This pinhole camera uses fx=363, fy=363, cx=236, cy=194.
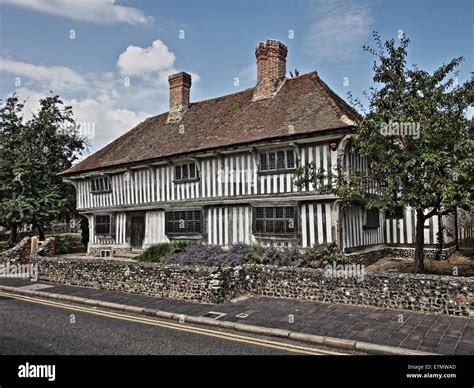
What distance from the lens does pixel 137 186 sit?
758 inches

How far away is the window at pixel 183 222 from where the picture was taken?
55.3ft

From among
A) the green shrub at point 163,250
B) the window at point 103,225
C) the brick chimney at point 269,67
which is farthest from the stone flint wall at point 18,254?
the brick chimney at point 269,67

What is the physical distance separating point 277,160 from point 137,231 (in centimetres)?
938

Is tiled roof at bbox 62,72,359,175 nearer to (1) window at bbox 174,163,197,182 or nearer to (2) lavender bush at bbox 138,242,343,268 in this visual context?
(1) window at bbox 174,163,197,182

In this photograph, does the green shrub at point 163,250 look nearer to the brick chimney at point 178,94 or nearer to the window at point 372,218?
the window at point 372,218

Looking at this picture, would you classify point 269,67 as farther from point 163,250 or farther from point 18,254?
point 18,254

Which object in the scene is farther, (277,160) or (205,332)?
(277,160)

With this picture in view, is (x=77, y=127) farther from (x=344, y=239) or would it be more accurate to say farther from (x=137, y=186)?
(x=344, y=239)

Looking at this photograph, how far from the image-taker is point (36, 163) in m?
24.6

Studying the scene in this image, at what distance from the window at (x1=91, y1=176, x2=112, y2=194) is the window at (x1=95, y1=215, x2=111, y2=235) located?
5.03 ft

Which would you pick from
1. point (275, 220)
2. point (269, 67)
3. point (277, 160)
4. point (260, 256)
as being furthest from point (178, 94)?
point (260, 256)

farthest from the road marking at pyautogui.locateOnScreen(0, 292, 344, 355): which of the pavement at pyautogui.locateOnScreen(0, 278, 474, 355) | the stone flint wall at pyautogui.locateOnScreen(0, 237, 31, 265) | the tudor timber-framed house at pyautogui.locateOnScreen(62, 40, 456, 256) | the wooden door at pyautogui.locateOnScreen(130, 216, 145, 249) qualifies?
the stone flint wall at pyautogui.locateOnScreen(0, 237, 31, 265)
